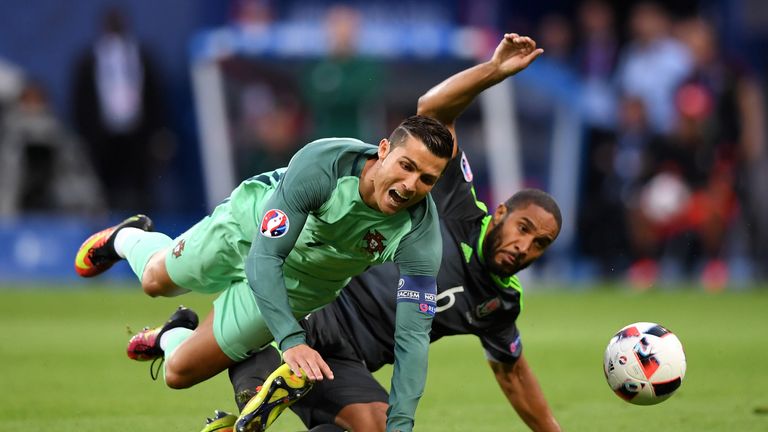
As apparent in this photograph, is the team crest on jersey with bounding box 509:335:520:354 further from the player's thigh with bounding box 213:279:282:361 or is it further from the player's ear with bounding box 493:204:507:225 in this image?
the player's thigh with bounding box 213:279:282:361

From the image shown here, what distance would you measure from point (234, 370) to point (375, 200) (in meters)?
1.40

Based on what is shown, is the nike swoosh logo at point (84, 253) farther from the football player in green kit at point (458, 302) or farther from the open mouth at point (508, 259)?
the open mouth at point (508, 259)

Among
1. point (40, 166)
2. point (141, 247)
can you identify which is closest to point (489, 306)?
point (141, 247)

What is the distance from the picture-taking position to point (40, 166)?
18.0 meters

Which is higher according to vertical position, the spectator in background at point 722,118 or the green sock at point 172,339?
the spectator in background at point 722,118

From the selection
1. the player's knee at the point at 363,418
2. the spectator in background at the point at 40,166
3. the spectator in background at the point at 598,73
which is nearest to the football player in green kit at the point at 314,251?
the player's knee at the point at 363,418

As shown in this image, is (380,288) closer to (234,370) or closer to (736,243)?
(234,370)

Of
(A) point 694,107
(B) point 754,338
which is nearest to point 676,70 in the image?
(A) point 694,107

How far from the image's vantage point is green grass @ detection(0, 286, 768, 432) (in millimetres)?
7609

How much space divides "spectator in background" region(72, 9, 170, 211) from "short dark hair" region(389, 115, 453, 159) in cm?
1156

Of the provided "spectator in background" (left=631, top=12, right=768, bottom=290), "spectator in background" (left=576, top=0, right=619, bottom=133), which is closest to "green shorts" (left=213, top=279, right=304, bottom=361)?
"spectator in background" (left=631, top=12, right=768, bottom=290)

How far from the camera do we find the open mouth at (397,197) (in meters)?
5.89

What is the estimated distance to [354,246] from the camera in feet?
20.8

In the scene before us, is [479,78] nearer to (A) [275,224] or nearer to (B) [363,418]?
(A) [275,224]
